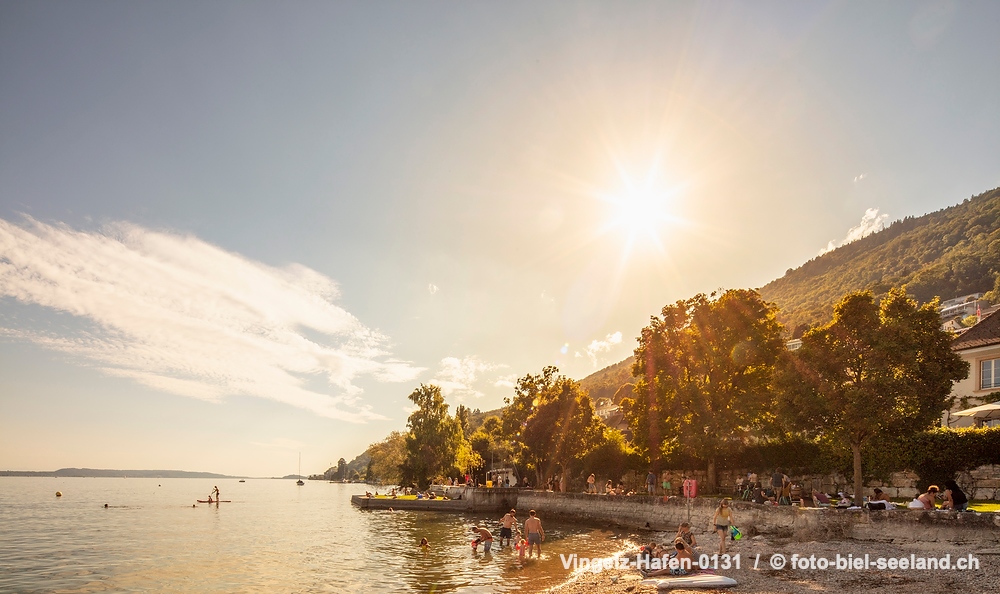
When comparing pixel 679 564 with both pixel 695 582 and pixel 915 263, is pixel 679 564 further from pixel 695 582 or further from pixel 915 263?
pixel 915 263

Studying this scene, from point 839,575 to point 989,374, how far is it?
28.8 meters

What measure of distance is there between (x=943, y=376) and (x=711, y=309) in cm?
1517

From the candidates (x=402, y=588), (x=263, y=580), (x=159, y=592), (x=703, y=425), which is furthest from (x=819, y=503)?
(x=159, y=592)

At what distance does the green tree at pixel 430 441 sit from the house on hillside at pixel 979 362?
4856cm

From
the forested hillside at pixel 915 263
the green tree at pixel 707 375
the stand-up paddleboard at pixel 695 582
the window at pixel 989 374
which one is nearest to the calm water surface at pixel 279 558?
the stand-up paddleboard at pixel 695 582

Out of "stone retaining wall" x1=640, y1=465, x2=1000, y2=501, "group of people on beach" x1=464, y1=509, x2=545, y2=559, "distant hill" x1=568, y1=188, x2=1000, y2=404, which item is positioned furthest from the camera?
"distant hill" x1=568, y1=188, x2=1000, y2=404

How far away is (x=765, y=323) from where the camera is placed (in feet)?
115

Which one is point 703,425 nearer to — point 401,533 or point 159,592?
point 401,533

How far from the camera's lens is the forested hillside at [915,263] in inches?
4766

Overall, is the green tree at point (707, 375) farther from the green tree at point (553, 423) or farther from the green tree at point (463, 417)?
the green tree at point (463, 417)

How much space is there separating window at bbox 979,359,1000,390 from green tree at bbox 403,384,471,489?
166 feet

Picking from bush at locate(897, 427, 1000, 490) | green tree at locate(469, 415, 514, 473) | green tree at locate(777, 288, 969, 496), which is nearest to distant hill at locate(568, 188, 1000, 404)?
green tree at locate(469, 415, 514, 473)

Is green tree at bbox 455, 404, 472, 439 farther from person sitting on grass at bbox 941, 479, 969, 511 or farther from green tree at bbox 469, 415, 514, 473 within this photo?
person sitting on grass at bbox 941, 479, 969, 511

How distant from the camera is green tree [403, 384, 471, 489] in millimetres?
68125
